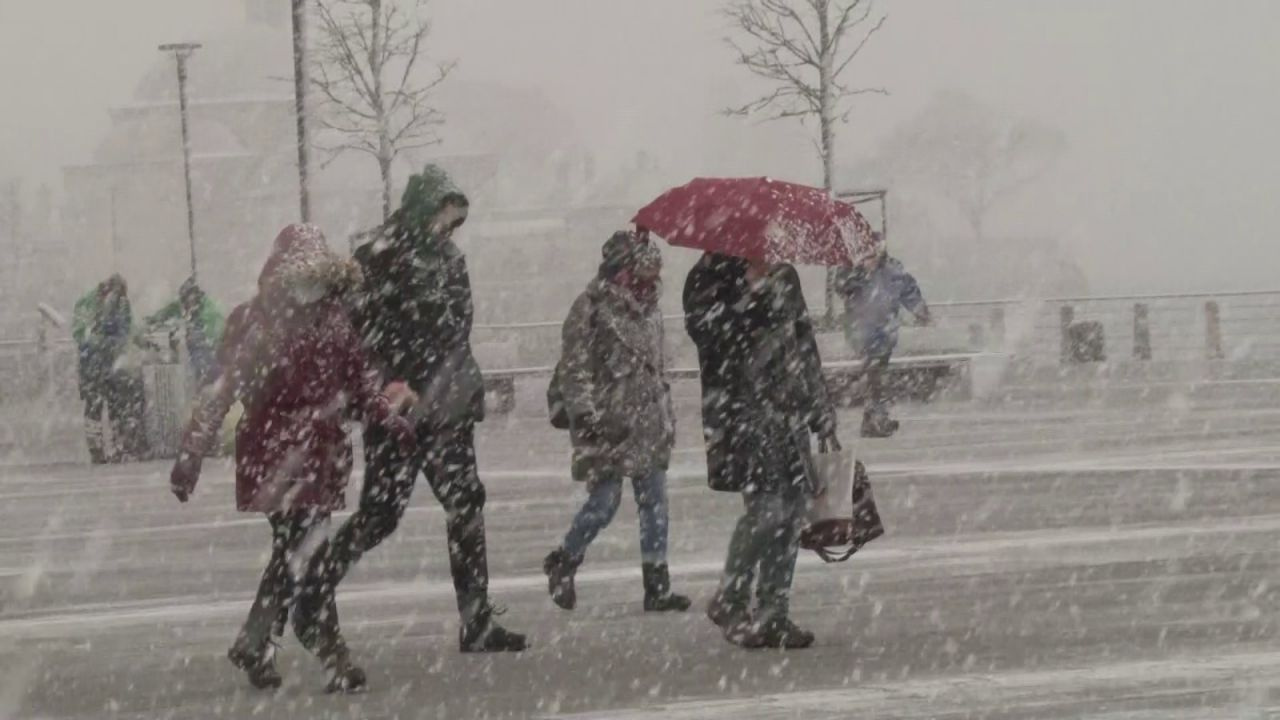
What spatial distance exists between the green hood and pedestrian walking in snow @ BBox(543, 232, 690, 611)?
A: 1139mm

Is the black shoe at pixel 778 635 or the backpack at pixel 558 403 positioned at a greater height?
the backpack at pixel 558 403

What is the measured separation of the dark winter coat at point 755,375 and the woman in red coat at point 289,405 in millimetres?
1357

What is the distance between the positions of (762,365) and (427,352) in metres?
1.23

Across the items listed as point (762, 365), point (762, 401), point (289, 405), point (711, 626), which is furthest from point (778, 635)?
point (289, 405)

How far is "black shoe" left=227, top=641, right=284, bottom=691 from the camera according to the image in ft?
→ 24.9

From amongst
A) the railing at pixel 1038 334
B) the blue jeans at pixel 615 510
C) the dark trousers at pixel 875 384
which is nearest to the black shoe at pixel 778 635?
the blue jeans at pixel 615 510

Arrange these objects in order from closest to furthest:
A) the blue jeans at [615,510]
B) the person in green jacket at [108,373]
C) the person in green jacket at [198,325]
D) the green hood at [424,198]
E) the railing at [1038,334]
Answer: the green hood at [424,198], the blue jeans at [615,510], the person in green jacket at [108,373], the person in green jacket at [198,325], the railing at [1038,334]

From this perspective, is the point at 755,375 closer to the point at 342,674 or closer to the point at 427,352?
the point at 427,352

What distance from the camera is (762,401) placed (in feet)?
26.8

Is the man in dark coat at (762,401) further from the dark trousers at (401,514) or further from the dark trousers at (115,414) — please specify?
the dark trousers at (115,414)

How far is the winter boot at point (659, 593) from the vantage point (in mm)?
9242

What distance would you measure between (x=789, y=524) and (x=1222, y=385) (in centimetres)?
1966

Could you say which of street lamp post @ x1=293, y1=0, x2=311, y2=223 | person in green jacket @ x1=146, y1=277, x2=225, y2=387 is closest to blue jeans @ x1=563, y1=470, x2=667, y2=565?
person in green jacket @ x1=146, y1=277, x2=225, y2=387

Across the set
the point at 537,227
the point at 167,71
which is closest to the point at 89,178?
the point at 167,71
